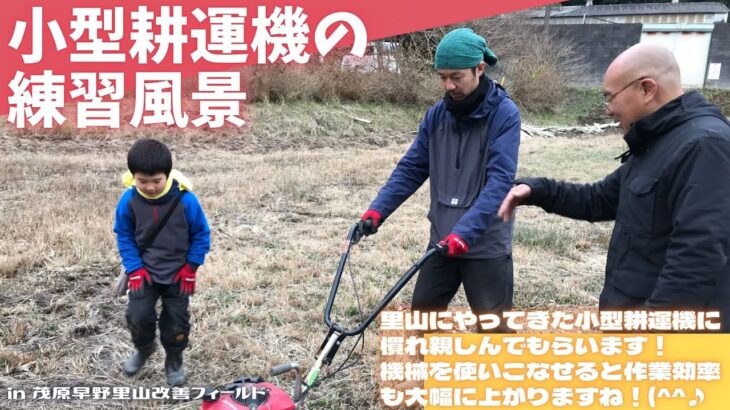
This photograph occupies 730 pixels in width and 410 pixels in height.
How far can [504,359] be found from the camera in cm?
300

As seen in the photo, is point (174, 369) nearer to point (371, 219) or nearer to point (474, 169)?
point (371, 219)

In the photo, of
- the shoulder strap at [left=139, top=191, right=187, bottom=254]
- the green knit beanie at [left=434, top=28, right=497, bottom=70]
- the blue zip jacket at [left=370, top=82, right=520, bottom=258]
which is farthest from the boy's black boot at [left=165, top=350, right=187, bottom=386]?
the green knit beanie at [left=434, top=28, right=497, bottom=70]

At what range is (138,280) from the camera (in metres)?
3.41

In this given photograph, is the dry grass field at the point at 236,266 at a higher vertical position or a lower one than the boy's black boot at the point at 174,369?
higher

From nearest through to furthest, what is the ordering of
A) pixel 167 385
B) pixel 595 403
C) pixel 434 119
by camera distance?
pixel 595 403 → pixel 434 119 → pixel 167 385

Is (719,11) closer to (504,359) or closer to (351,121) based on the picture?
(351,121)

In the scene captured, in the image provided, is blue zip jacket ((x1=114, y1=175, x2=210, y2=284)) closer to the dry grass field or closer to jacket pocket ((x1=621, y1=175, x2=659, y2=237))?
the dry grass field

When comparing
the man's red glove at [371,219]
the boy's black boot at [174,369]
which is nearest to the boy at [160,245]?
the boy's black boot at [174,369]

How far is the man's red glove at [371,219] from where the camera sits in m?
3.31

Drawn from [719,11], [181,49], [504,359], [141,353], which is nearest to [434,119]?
[504,359]

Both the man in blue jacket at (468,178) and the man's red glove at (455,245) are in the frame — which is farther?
the man in blue jacket at (468,178)

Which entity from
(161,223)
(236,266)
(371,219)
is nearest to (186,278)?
(161,223)

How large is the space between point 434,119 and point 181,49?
32.8 ft

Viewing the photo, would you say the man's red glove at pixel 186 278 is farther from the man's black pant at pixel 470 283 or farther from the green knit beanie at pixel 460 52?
the green knit beanie at pixel 460 52
